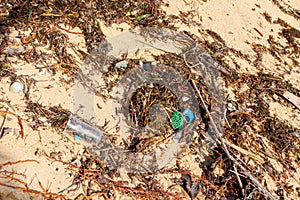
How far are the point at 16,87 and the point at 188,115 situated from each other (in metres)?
1.21

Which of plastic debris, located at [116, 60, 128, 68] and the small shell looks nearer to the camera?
the small shell

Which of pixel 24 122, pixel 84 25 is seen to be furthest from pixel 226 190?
pixel 84 25

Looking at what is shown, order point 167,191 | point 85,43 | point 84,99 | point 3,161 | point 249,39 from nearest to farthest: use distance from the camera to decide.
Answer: point 3,161 < point 167,191 < point 84,99 < point 85,43 < point 249,39

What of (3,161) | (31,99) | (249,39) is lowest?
(3,161)

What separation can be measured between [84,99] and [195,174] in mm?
916

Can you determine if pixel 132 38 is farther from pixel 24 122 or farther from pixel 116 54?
pixel 24 122

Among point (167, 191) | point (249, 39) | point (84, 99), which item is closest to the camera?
point (167, 191)

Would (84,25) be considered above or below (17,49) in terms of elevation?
above

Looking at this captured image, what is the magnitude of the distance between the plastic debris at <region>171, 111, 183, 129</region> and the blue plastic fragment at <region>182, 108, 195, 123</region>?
0.04 meters

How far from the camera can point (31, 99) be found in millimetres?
2266

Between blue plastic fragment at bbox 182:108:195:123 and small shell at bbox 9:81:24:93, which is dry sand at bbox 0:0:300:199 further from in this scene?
blue plastic fragment at bbox 182:108:195:123

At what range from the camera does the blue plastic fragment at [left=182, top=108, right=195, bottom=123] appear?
8.09 ft

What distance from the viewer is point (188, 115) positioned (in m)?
2.48

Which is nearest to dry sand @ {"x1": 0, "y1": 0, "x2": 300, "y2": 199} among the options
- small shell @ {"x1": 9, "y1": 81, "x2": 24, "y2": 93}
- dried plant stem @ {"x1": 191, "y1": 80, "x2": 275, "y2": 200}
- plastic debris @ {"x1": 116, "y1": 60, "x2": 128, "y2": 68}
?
small shell @ {"x1": 9, "y1": 81, "x2": 24, "y2": 93}
